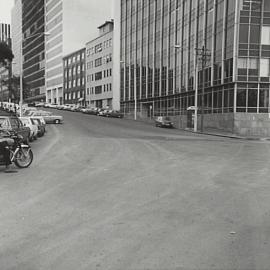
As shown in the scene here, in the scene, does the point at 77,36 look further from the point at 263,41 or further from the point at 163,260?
the point at 163,260

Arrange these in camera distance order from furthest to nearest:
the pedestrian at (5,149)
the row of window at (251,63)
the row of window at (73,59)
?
the row of window at (73,59) < the row of window at (251,63) < the pedestrian at (5,149)

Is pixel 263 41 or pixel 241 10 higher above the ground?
pixel 241 10

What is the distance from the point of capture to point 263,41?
4231 centimetres

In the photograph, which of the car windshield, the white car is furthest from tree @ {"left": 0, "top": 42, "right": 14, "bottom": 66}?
the car windshield

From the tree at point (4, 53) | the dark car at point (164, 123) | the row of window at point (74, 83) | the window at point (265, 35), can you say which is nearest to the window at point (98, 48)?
the row of window at point (74, 83)

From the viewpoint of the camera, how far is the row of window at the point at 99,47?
90.6 metres

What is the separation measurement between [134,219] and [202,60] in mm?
38429

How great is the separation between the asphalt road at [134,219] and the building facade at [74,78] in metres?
97.6

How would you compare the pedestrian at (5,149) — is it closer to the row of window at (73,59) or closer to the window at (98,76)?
the window at (98,76)

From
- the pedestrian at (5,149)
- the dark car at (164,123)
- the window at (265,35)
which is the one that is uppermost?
→ the window at (265,35)

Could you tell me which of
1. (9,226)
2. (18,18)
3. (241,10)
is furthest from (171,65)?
(18,18)

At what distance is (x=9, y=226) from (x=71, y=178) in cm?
462

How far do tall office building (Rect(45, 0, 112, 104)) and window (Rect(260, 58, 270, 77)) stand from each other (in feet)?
299

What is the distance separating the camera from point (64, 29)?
12538 cm
